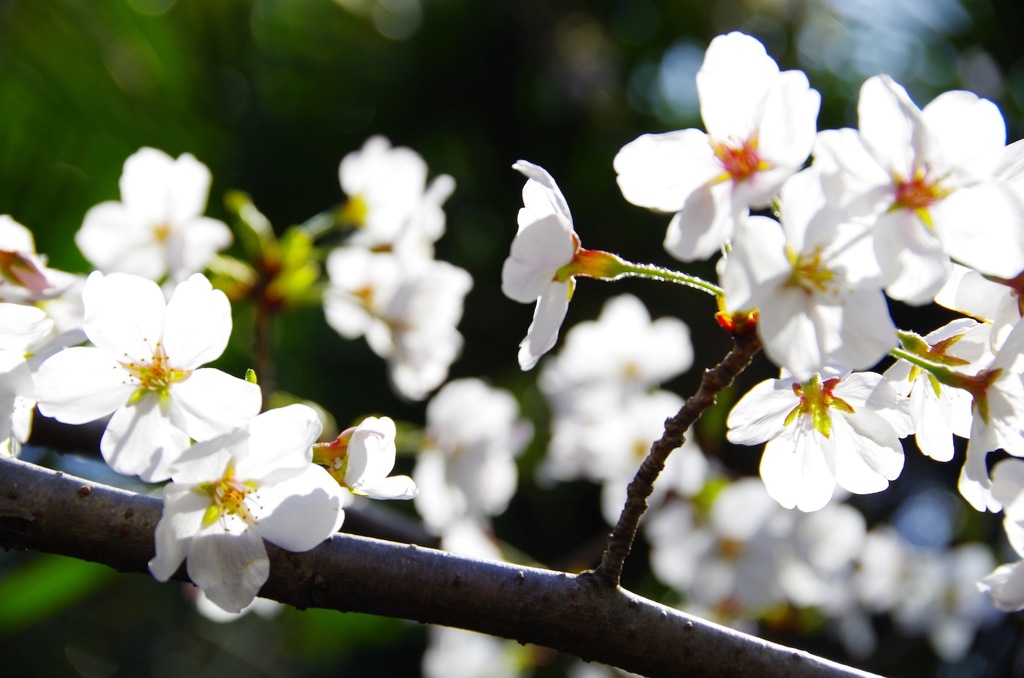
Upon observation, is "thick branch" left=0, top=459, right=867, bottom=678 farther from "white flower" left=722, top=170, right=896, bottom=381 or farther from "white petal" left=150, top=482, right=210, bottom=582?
"white flower" left=722, top=170, right=896, bottom=381

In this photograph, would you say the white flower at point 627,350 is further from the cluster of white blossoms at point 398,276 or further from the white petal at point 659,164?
the white petal at point 659,164

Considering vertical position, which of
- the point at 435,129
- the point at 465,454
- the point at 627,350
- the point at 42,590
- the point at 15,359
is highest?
the point at 435,129

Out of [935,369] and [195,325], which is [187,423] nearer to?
[195,325]

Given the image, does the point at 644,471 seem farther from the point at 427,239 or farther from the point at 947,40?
the point at 947,40

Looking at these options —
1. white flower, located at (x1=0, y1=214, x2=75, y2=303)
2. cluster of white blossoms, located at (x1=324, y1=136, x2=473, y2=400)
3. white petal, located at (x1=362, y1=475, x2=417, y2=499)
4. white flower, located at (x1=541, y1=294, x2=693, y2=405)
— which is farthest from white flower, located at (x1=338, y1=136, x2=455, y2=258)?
white petal, located at (x1=362, y1=475, x2=417, y2=499)

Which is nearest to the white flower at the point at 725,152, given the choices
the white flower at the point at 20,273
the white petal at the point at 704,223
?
the white petal at the point at 704,223

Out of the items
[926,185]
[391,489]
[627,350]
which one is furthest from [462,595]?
[627,350]
